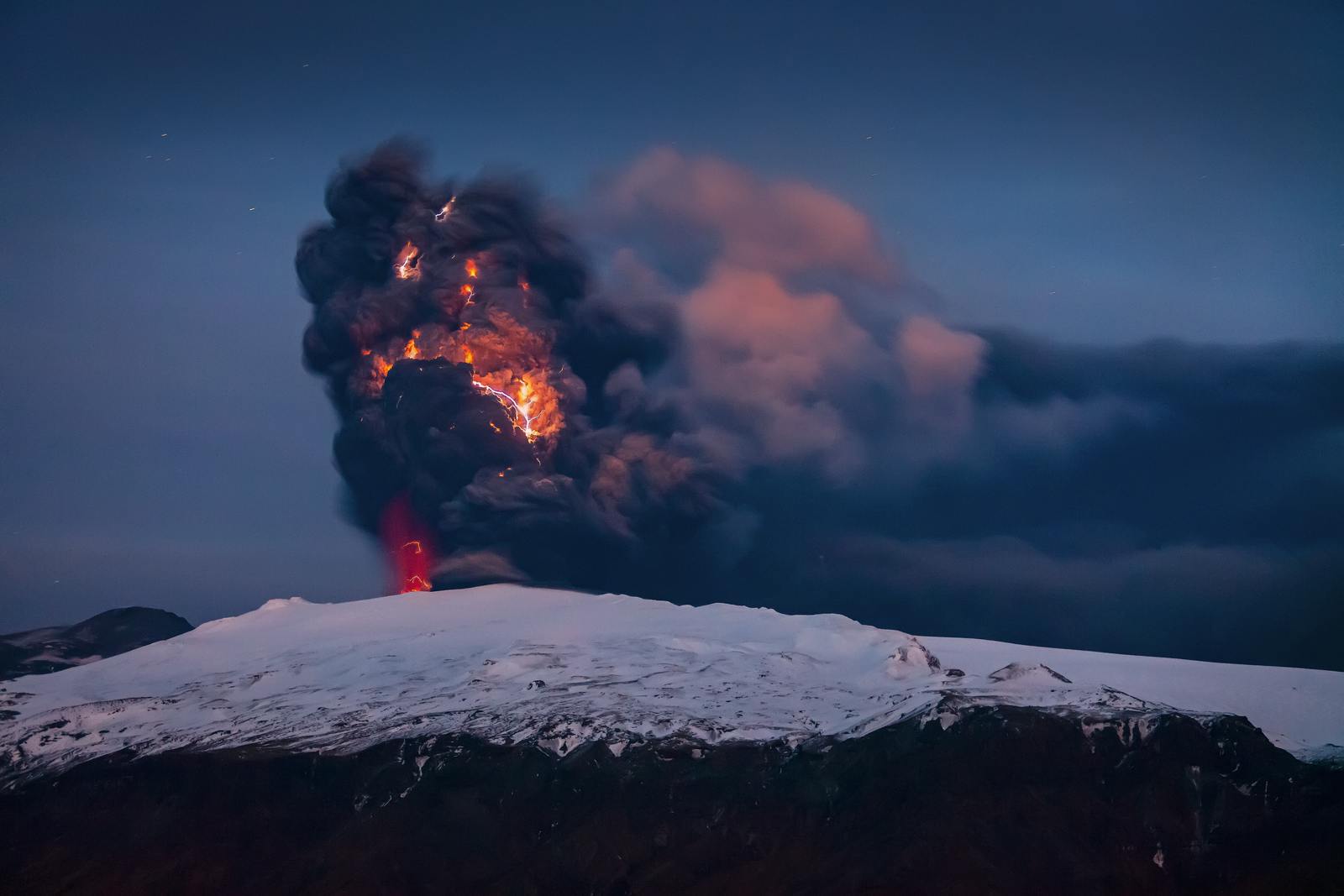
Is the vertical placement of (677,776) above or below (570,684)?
below

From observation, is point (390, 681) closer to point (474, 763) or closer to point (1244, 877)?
point (474, 763)

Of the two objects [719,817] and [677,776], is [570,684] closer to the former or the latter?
[677,776]

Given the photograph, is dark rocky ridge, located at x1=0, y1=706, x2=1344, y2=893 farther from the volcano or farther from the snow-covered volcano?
the snow-covered volcano

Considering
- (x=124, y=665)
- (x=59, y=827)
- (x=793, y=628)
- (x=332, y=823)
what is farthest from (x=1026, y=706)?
(x=124, y=665)

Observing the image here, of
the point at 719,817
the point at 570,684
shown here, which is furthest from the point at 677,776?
the point at 570,684

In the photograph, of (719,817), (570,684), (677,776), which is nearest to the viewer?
(719,817)

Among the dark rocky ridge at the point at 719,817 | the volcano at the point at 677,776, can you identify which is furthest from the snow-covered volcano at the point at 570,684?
the dark rocky ridge at the point at 719,817

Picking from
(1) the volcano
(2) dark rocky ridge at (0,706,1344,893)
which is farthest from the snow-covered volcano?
(2) dark rocky ridge at (0,706,1344,893)
